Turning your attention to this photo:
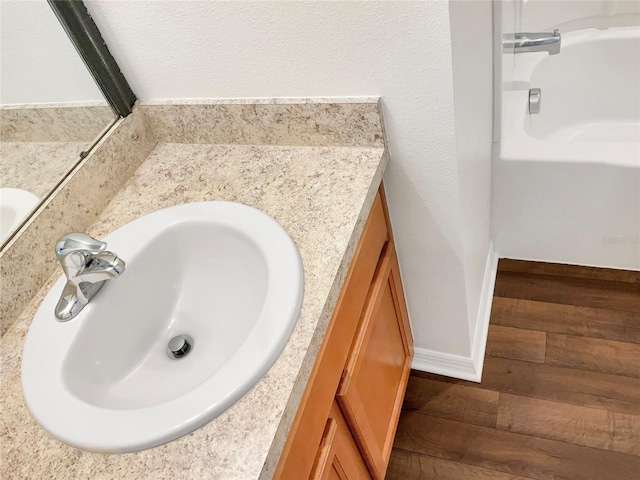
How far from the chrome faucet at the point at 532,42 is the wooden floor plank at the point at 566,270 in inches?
26.9

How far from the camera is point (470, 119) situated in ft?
3.66

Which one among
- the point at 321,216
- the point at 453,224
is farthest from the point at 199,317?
the point at 453,224

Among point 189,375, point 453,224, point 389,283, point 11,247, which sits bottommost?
point 389,283

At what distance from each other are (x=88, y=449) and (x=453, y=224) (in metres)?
0.81

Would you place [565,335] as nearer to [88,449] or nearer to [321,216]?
[321,216]

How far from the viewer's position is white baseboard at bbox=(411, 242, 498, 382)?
5.03 ft

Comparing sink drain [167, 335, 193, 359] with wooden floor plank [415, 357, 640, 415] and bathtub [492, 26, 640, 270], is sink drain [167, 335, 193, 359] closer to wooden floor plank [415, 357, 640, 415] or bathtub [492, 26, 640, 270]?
wooden floor plank [415, 357, 640, 415]

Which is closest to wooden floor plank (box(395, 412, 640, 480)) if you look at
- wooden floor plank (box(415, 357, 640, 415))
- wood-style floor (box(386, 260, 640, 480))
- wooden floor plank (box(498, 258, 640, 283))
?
wood-style floor (box(386, 260, 640, 480))

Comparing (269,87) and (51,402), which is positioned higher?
(269,87)

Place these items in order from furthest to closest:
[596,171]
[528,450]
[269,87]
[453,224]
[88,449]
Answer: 1. [596,171]
2. [528,450]
3. [453,224]
4. [269,87]
5. [88,449]

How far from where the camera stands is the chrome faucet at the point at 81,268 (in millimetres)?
780

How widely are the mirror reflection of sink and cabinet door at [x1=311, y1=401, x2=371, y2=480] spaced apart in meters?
0.65

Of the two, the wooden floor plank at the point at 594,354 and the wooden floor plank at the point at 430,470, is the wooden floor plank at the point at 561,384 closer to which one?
the wooden floor plank at the point at 594,354

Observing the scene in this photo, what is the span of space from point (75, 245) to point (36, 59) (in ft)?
1.40
